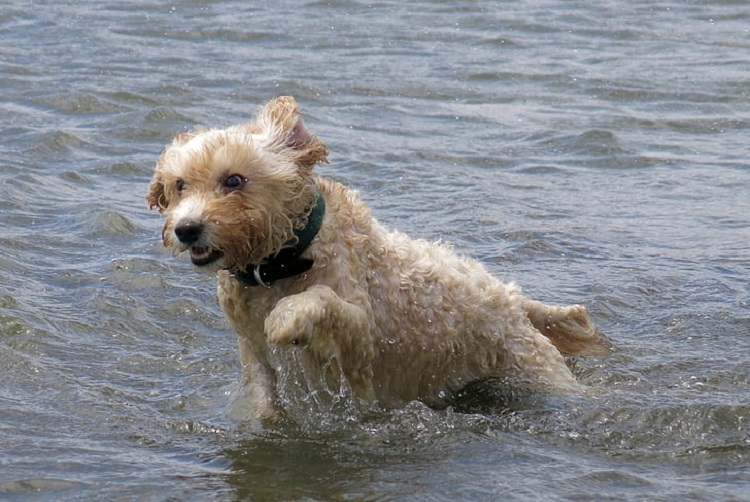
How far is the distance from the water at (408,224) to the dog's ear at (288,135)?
1.16 m

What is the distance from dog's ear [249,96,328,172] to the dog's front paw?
0.69 m

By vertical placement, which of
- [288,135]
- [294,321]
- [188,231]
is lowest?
[294,321]

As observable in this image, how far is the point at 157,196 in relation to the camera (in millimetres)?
6168

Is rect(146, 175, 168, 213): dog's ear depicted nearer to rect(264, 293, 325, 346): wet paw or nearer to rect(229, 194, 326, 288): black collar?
rect(229, 194, 326, 288): black collar

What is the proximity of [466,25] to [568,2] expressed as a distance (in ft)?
7.38

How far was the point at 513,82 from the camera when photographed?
14789 mm

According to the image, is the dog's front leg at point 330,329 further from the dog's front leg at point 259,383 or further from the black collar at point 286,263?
the dog's front leg at point 259,383


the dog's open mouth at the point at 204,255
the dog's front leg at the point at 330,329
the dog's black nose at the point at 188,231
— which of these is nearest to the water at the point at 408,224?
the dog's front leg at the point at 330,329

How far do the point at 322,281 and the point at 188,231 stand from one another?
2.40 ft

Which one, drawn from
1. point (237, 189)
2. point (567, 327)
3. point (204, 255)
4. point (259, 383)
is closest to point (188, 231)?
point (204, 255)

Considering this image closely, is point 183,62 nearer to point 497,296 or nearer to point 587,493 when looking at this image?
point 497,296

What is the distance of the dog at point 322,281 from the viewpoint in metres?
5.72

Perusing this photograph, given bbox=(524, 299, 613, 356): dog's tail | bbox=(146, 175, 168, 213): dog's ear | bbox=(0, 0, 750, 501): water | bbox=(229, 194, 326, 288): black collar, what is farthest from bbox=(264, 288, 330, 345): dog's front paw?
bbox=(524, 299, 613, 356): dog's tail

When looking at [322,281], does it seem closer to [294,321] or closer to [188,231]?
[294,321]
